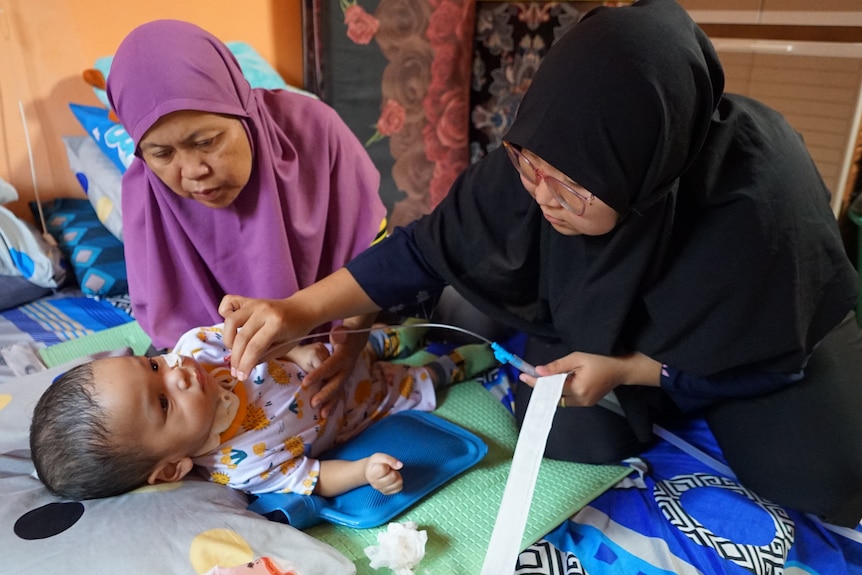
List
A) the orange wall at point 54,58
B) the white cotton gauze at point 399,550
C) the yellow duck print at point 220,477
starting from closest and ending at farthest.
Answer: the white cotton gauze at point 399,550 → the yellow duck print at point 220,477 → the orange wall at point 54,58

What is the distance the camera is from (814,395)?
1.12 metres

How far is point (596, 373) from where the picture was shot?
3.42 ft

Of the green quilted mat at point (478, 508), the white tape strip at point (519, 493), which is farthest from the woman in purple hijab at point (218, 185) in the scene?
the white tape strip at point (519, 493)

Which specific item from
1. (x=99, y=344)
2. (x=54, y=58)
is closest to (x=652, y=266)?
(x=99, y=344)

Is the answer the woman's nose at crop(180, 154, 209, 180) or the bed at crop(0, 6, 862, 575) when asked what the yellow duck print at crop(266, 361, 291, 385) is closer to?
the bed at crop(0, 6, 862, 575)

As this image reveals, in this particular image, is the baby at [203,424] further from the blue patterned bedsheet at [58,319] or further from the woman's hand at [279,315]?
the blue patterned bedsheet at [58,319]

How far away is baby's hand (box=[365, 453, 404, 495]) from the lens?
99 cm

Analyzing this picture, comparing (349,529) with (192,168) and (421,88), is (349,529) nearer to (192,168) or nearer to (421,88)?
(192,168)

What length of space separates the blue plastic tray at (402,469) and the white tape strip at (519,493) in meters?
0.23

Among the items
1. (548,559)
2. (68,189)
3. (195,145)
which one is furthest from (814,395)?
(68,189)

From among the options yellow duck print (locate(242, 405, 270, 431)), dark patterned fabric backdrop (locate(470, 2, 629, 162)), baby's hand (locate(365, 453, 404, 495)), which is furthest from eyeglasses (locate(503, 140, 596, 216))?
dark patterned fabric backdrop (locate(470, 2, 629, 162))

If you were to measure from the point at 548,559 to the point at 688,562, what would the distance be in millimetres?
219

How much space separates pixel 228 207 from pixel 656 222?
0.81 meters

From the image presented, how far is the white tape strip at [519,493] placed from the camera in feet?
2.62
